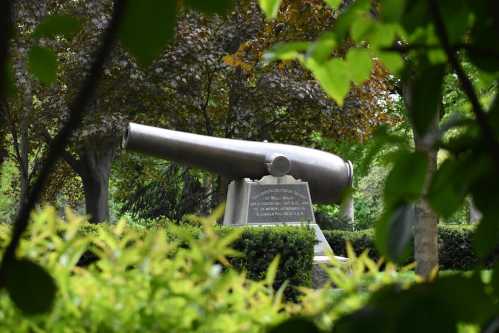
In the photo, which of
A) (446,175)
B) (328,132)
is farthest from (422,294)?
(328,132)

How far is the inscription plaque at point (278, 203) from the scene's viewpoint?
13.0 metres

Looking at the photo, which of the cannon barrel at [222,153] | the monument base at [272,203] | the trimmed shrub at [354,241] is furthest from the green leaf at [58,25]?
the trimmed shrub at [354,241]

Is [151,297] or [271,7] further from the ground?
[271,7]

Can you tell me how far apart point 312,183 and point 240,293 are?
12.5 meters

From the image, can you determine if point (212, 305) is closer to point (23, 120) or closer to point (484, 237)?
point (484, 237)

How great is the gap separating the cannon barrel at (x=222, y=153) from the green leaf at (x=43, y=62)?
37.3 ft

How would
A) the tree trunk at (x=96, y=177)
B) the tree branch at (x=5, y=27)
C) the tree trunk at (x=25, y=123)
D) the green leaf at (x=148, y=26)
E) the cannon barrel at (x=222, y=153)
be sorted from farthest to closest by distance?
the tree trunk at (x=96, y=177) < the tree trunk at (x=25, y=123) < the cannon barrel at (x=222, y=153) < the green leaf at (x=148, y=26) < the tree branch at (x=5, y=27)

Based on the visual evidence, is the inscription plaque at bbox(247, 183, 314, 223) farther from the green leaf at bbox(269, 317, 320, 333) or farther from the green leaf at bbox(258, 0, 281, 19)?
the green leaf at bbox(269, 317, 320, 333)

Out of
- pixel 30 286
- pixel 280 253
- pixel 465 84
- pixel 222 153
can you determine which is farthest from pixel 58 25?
pixel 222 153

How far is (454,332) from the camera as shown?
0.64 metres

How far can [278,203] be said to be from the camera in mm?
13156

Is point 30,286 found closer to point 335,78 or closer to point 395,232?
point 395,232

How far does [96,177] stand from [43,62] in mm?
22870

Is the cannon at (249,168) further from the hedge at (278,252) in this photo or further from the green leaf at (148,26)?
the green leaf at (148,26)
